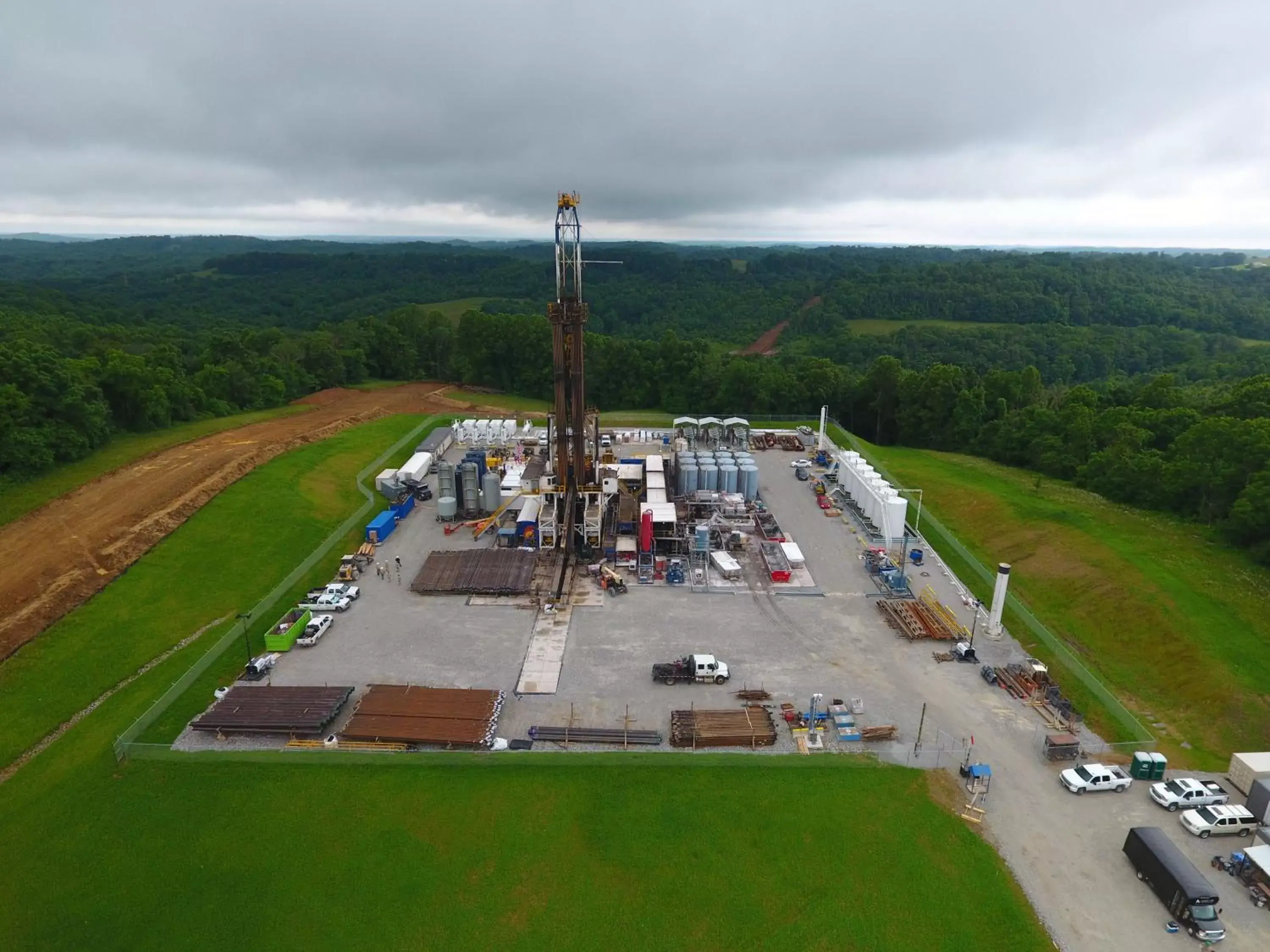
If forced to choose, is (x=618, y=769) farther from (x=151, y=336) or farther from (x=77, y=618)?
(x=151, y=336)

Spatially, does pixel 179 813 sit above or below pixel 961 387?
below

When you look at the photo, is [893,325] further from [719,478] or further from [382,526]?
[382,526]

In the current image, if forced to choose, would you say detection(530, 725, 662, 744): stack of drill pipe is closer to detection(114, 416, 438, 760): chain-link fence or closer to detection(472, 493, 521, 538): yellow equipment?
detection(114, 416, 438, 760): chain-link fence

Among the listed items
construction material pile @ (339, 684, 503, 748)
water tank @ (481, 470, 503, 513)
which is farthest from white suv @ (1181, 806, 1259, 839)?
water tank @ (481, 470, 503, 513)

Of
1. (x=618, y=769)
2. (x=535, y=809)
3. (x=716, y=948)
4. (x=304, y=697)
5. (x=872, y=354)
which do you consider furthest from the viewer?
(x=872, y=354)

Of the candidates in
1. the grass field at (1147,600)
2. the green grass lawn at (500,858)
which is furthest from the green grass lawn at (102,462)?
the grass field at (1147,600)

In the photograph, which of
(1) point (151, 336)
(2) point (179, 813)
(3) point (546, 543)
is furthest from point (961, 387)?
(1) point (151, 336)

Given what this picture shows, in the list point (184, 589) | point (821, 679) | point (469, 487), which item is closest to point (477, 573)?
point (469, 487)
